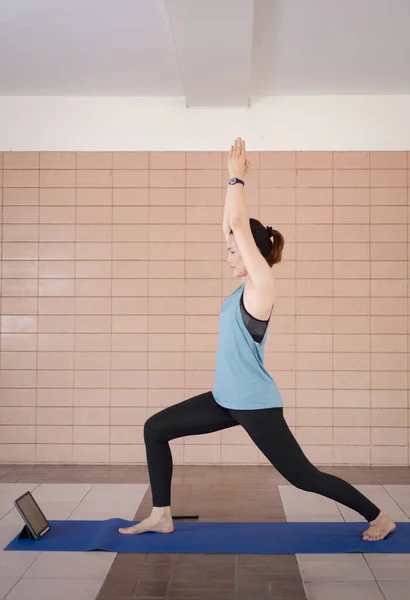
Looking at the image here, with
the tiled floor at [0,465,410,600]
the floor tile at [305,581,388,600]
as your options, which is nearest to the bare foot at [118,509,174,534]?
the tiled floor at [0,465,410,600]

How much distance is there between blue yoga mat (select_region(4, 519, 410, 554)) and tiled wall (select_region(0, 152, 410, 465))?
1.78m

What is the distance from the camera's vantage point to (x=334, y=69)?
472 centimetres

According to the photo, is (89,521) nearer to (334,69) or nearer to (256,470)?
(256,470)

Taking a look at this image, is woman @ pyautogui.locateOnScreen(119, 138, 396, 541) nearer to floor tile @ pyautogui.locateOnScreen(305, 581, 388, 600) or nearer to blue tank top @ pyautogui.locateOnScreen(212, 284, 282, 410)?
blue tank top @ pyautogui.locateOnScreen(212, 284, 282, 410)

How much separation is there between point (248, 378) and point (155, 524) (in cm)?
89

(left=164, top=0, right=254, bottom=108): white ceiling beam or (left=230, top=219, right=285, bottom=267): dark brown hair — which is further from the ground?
(left=164, top=0, right=254, bottom=108): white ceiling beam

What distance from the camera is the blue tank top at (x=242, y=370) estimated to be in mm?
2811

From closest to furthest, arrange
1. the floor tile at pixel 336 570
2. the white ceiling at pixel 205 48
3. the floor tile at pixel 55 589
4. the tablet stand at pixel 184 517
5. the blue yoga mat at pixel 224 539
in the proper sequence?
the floor tile at pixel 55 589 < the floor tile at pixel 336 570 < the blue yoga mat at pixel 224 539 < the tablet stand at pixel 184 517 < the white ceiling at pixel 205 48

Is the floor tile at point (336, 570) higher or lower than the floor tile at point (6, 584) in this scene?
higher

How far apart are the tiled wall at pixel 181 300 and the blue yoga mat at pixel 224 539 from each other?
70.2 inches

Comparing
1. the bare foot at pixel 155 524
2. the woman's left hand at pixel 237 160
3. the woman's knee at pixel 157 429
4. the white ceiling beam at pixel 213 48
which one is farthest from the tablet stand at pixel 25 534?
the white ceiling beam at pixel 213 48

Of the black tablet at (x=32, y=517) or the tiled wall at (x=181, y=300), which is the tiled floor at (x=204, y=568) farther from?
the tiled wall at (x=181, y=300)

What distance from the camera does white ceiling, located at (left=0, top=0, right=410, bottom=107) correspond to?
3.78m

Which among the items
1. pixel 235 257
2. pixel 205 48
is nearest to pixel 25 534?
pixel 235 257
